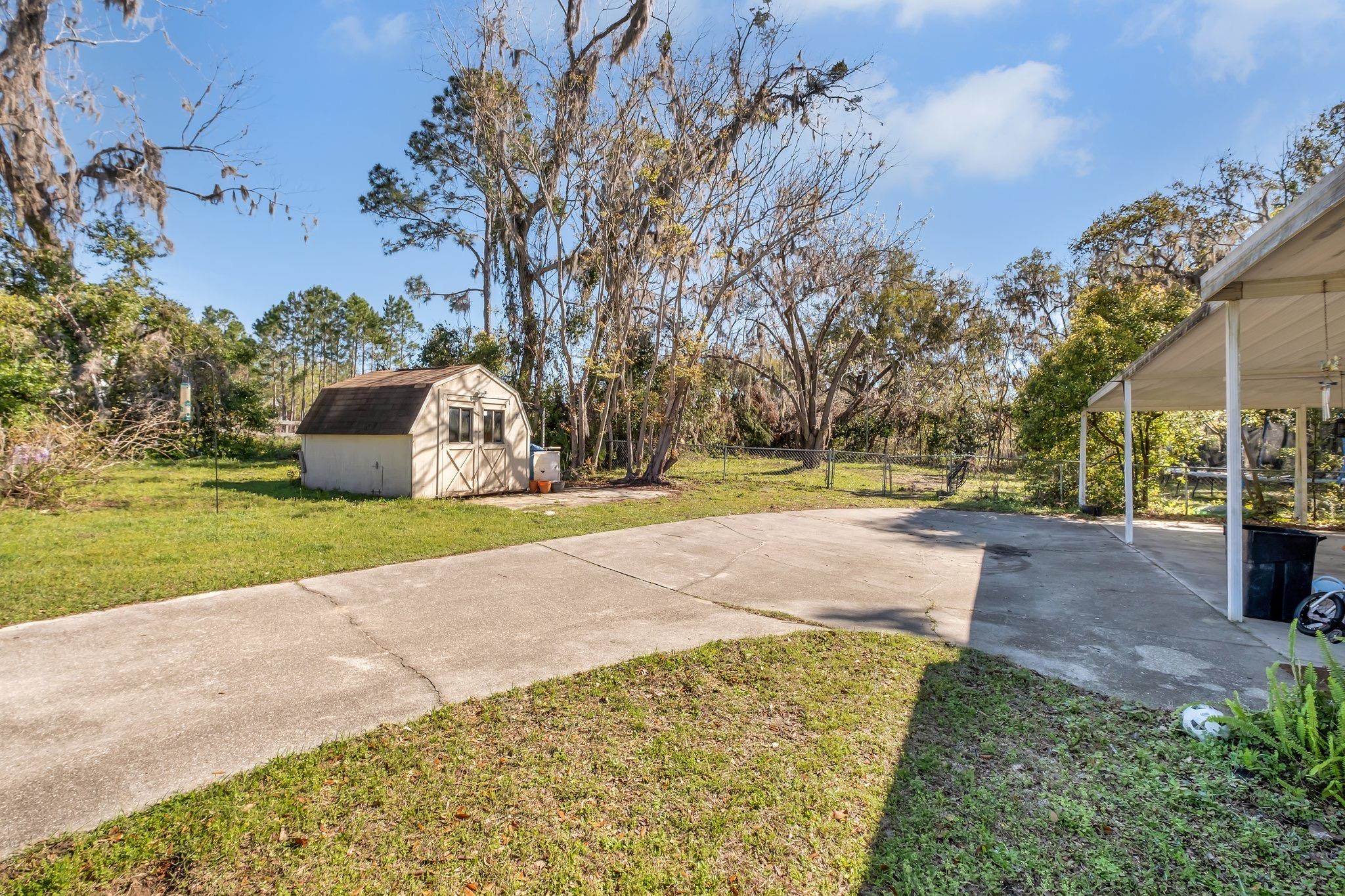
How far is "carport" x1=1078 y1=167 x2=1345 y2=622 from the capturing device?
3.53 metres

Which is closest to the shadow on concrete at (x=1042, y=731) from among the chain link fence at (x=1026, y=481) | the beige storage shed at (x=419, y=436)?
the chain link fence at (x=1026, y=481)

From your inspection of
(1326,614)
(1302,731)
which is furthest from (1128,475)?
(1302,731)

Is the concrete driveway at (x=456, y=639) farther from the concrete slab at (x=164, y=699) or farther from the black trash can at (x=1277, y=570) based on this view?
the black trash can at (x=1277, y=570)

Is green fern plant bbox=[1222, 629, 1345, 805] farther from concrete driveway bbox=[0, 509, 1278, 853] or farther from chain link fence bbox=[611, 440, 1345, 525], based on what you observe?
chain link fence bbox=[611, 440, 1345, 525]

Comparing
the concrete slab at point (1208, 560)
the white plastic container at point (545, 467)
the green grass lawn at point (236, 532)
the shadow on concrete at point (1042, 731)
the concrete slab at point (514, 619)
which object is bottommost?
the shadow on concrete at point (1042, 731)

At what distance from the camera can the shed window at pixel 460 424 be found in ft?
39.6

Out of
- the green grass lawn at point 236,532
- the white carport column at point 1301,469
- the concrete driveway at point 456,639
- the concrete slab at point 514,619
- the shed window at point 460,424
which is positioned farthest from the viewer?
the shed window at point 460,424

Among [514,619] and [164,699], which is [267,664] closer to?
[164,699]

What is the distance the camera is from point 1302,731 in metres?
2.62

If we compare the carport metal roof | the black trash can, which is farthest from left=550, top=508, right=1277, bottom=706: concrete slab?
the carport metal roof

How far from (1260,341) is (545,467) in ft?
40.6

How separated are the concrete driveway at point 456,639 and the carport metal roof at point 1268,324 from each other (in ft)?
8.49

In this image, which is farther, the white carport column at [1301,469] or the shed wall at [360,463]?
the shed wall at [360,463]

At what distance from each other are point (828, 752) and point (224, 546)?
7289mm
